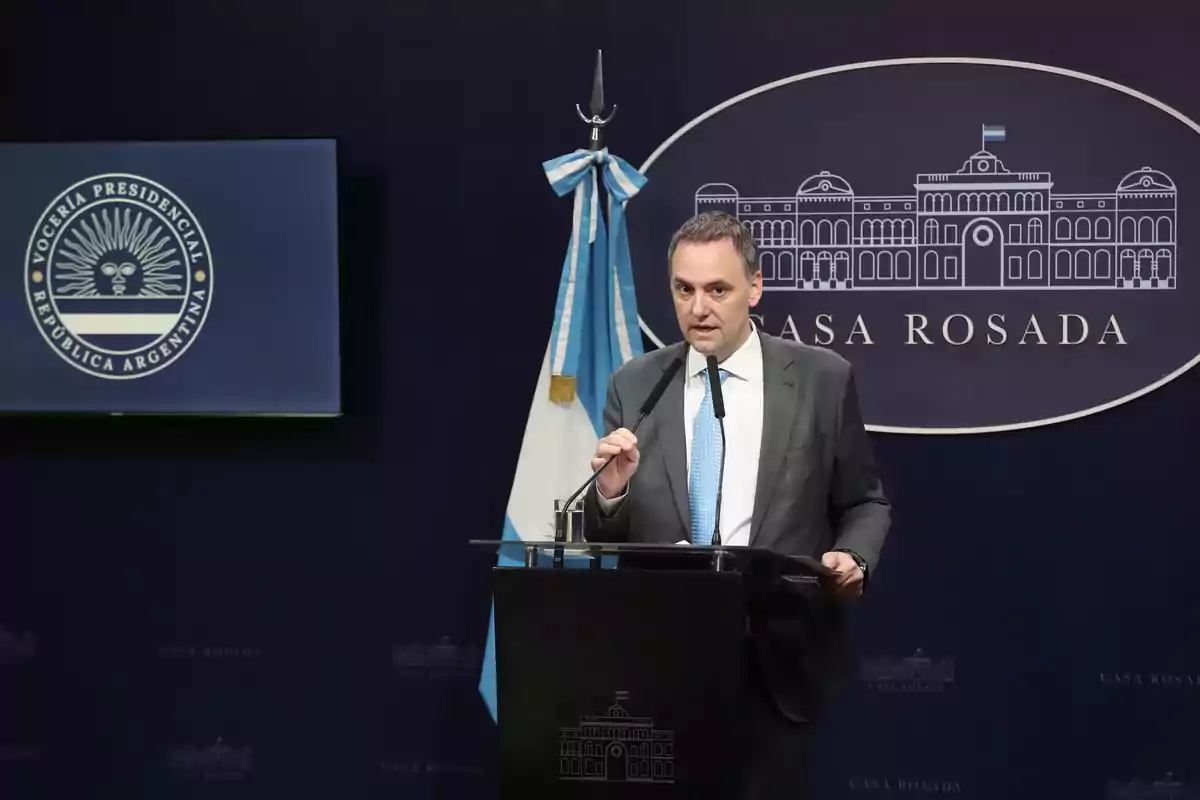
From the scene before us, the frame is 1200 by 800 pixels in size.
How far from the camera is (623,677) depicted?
6.69ft

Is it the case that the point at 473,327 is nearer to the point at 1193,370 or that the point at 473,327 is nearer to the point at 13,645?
the point at 13,645

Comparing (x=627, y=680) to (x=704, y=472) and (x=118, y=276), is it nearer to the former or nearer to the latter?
(x=704, y=472)

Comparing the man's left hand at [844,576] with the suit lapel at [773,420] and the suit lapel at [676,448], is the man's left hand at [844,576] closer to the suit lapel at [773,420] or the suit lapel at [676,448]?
the suit lapel at [773,420]

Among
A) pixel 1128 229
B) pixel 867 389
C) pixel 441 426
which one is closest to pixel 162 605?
pixel 441 426

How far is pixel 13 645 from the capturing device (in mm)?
4090

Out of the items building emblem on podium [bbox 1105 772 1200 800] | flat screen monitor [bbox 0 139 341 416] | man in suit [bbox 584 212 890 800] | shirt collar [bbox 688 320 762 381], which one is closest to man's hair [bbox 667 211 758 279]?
man in suit [bbox 584 212 890 800]

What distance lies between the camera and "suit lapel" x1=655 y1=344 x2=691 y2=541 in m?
2.50

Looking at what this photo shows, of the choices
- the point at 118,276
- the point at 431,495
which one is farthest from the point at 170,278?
the point at 431,495

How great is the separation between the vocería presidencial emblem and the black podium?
2.23 meters

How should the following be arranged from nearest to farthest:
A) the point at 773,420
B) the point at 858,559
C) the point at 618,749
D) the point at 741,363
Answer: the point at 618,749
the point at 858,559
the point at 773,420
the point at 741,363

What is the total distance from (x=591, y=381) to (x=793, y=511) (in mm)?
1205

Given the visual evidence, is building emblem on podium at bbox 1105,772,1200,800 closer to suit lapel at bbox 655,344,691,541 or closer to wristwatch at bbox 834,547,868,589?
wristwatch at bbox 834,547,868,589

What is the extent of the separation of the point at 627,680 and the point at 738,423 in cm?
77

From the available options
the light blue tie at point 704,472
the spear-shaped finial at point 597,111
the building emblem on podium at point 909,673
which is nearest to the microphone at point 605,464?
the light blue tie at point 704,472
